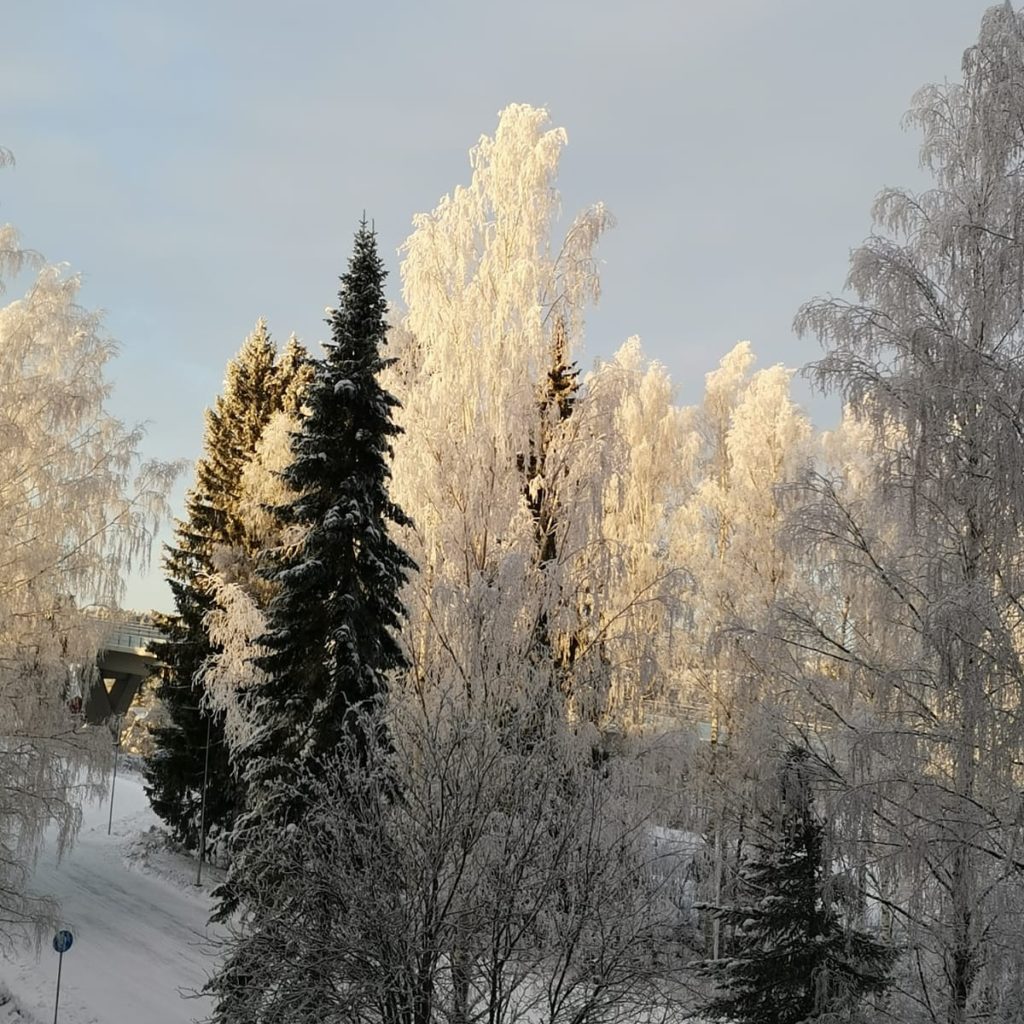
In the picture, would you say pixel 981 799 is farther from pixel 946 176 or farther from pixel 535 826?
pixel 946 176

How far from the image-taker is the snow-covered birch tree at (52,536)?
46.0 ft

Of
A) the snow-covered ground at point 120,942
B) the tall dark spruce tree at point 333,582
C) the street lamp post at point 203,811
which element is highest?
the tall dark spruce tree at point 333,582

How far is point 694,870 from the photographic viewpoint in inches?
789

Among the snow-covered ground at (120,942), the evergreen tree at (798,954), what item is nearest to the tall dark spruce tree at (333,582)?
the snow-covered ground at (120,942)

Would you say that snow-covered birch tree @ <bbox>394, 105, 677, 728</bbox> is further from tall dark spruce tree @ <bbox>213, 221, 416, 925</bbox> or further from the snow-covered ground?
the snow-covered ground

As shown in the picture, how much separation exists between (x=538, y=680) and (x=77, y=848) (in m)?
16.2

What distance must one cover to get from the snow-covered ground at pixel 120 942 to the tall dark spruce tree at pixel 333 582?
2178 millimetres

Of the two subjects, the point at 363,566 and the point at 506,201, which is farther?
the point at 506,201

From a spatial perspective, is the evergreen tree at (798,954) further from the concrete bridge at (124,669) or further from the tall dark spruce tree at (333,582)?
the concrete bridge at (124,669)

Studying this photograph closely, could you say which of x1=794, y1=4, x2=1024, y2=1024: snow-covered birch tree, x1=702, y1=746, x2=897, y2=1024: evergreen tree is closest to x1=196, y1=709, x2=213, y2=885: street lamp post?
x1=702, y1=746, x2=897, y2=1024: evergreen tree

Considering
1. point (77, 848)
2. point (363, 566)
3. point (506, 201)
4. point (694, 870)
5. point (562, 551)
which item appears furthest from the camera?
point (77, 848)

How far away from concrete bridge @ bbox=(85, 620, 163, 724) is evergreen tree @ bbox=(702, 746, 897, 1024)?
2143cm

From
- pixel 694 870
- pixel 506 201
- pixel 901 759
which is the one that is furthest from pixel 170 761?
pixel 901 759

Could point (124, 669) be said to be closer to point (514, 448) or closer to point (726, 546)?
point (726, 546)
